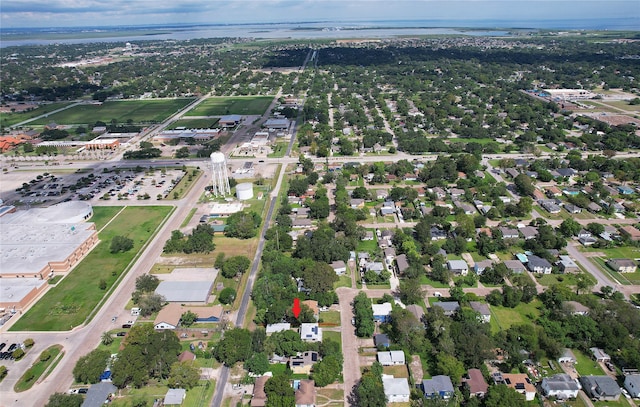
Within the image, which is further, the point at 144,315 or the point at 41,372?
the point at 144,315

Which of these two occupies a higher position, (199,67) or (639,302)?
(199,67)

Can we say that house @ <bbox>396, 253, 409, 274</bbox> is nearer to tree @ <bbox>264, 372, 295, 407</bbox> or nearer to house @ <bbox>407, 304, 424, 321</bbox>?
house @ <bbox>407, 304, 424, 321</bbox>

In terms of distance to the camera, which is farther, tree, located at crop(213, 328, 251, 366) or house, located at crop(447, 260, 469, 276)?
house, located at crop(447, 260, 469, 276)

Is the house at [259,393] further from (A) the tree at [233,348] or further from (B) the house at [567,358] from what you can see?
(B) the house at [567,358]

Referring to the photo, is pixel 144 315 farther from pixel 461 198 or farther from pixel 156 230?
pixel 461 198

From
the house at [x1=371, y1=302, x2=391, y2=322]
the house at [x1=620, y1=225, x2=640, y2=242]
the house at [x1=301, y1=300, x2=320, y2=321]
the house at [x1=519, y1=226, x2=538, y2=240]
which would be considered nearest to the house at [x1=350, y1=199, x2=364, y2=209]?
the house at [x1=519, y1=226, x2=538, y2=240]

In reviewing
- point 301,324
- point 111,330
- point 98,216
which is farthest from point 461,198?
point 98,216

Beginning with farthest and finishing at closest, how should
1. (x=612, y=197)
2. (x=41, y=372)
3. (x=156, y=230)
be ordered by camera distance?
1. (x=612, y=197)
2. (x=156, y=230)
3. (x=41, y=372)
